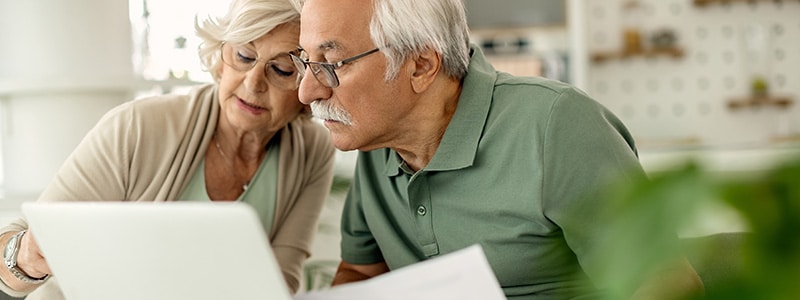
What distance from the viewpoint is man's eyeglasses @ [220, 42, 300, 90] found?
1656 mm

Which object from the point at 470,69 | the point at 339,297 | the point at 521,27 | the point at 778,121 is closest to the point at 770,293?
the point at 339,297

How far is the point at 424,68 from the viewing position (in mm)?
1517

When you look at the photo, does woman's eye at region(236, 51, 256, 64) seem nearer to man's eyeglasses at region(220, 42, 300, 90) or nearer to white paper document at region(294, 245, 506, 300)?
man's eyeglasses at region(220, 42, 300, 90)

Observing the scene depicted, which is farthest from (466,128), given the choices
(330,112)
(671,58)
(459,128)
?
(671,58)

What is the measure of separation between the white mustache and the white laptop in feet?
1.94

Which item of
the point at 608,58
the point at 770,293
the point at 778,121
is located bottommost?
the point at 778,121

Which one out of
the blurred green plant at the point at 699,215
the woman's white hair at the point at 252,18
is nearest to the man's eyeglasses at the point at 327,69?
the woman's white hair at the point at 252,18

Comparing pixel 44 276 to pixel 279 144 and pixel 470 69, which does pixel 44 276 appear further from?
pixel 470 69

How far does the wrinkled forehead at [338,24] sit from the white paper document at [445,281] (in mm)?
648

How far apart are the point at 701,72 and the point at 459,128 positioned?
4809 mm

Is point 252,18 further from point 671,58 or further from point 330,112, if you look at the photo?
point 671,58

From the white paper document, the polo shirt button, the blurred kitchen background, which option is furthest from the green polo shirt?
the blurred kitchen background

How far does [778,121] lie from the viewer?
6.00 metres

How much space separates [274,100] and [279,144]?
0.20 m
